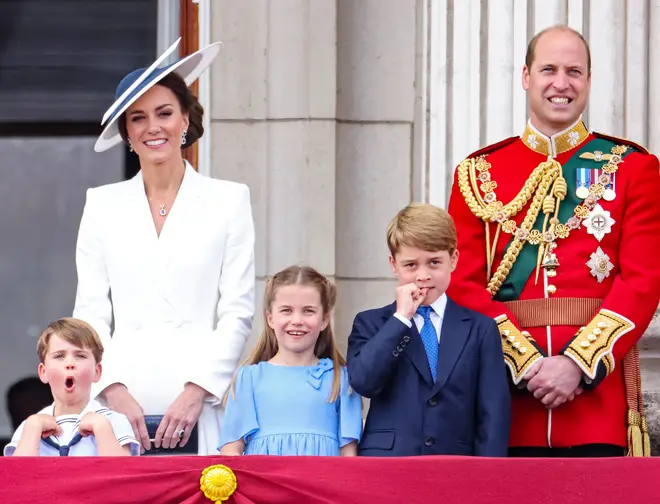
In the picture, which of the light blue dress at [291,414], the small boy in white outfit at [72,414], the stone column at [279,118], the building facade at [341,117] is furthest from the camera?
the stone column at [279,118]

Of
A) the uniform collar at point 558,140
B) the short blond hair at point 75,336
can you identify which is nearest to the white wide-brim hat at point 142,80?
the short blond hair at point 75,336

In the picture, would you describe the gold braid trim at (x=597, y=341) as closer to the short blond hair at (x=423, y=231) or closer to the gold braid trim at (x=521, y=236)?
the gold braid trim at (x=521, y=236)

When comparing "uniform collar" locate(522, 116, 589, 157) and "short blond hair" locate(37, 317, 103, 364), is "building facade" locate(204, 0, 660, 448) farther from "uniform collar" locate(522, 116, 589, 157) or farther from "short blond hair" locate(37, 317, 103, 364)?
"short blond hair" locate(37, 317, 103, 364)

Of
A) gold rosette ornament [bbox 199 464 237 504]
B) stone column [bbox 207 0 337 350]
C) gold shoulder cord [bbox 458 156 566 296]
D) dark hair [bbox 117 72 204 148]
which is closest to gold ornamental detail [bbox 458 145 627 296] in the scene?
gold shoulder cord [bbox 458 156 566 296]

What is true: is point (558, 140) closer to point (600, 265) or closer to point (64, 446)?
point (600, 265)

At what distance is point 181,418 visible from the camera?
4691 millimetres

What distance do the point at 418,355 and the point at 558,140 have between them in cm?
79

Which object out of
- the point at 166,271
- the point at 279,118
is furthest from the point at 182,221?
the point at 279,118

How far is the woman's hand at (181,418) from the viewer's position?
184 inches

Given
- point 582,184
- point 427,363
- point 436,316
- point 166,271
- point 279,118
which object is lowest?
point 427,363

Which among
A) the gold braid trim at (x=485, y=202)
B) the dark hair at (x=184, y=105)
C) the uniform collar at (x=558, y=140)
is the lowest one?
the gold braid trim at (x=485, y=202)

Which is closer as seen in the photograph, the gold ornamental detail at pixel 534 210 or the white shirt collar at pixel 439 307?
the white shirt collar at pixel 439 307

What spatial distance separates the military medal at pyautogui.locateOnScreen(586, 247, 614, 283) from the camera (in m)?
4.71

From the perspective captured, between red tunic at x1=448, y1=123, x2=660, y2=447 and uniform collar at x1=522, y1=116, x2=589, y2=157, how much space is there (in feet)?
0.37
